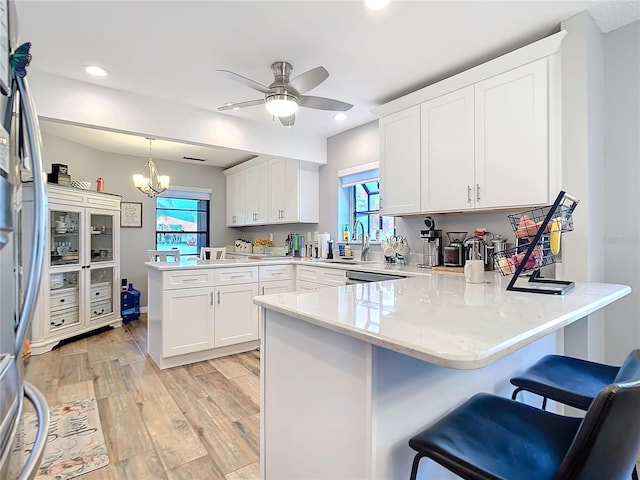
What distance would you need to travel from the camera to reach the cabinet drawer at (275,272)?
142 inches

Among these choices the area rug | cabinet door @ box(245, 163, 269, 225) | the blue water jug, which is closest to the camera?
the area rug

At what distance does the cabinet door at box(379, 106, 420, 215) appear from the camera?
2926 mm

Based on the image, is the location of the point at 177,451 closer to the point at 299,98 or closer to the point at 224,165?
the point at 299,98

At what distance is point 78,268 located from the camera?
397 cm

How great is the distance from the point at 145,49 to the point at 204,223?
13.7ft

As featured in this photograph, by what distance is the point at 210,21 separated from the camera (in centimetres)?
207

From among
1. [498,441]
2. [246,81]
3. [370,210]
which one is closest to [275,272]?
[370,210]

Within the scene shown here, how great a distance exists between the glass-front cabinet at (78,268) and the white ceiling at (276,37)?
1819 millimetres

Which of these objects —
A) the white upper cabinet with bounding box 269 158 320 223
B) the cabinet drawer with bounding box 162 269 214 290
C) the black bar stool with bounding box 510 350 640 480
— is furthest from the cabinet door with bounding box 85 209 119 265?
the black bar stool with bounding box 510 350 640 480

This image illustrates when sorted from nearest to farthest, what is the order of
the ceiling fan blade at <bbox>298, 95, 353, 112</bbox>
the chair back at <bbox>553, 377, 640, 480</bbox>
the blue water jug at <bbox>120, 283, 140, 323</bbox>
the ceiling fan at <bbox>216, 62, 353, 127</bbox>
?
1. the chair back at <bbox>553, 377, 640, 480</bbox>
2. the ceiling fan at <bbox>216, 62, 353, 127</bbox>
3. the ceiling fan blade at <bbox>298, 95, 353, 112</bbox>
4. the blue water jug at <bbox>120, 283, 140, 323</bbox>

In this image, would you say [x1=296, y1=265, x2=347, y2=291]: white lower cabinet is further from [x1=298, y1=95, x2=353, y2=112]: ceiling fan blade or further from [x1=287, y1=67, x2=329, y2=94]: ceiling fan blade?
[x1=287, y1=67, x2=329, y2=94]: ceiling fan blade

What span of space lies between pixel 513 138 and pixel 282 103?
1.60 m

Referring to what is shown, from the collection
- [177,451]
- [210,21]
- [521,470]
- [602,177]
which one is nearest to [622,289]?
[602,177]

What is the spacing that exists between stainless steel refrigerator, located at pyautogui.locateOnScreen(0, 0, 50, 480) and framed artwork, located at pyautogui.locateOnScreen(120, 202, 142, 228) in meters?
5.05
